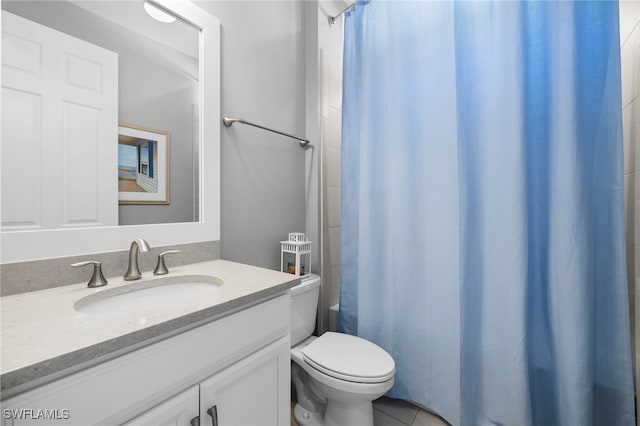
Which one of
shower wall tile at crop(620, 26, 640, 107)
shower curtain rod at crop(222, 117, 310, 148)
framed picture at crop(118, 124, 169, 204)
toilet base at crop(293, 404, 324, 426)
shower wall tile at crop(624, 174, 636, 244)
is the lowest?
toilet base at crop(293, 404, 324, 426)

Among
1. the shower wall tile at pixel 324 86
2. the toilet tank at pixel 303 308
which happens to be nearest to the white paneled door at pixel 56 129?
the toilet tank at pixel 303 308

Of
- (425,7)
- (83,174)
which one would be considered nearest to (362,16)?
(425,7)

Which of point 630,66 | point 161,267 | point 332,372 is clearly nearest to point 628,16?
point 630,66

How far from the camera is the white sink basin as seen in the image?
0.79 meters

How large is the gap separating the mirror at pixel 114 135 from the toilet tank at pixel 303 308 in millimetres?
486

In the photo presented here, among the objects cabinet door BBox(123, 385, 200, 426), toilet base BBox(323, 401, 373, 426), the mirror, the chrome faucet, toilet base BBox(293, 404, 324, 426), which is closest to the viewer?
cabinet door BBox(123, 385, 200, 426)

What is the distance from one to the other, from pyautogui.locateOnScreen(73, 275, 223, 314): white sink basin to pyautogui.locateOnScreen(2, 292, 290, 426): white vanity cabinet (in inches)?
5.1

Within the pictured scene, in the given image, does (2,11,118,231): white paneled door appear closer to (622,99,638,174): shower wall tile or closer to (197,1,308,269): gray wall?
(197,1,308,269): gray wall

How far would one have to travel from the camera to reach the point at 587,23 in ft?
3.21

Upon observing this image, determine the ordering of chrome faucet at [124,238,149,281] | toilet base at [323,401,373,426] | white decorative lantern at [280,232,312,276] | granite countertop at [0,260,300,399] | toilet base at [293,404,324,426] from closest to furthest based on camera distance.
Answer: granite countertop at [0,260,300,399]
chrome faucet at [124,238,149,281]
toilet base at [323,401,373,426]
toilet base at [293,404,324,426]
white decorative lantern at [280,232,312,276]

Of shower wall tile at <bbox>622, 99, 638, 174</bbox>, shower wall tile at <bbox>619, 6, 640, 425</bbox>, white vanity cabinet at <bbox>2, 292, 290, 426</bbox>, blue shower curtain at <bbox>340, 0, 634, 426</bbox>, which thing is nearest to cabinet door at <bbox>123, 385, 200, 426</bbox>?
white vanity cabinet at <bbox>2, 292, 290, 426</bbox>

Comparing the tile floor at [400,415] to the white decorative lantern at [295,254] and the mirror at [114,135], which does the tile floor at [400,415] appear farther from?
the mirror at [114,135]

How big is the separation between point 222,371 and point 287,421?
40 centimetres

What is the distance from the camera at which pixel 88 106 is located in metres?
0.91
